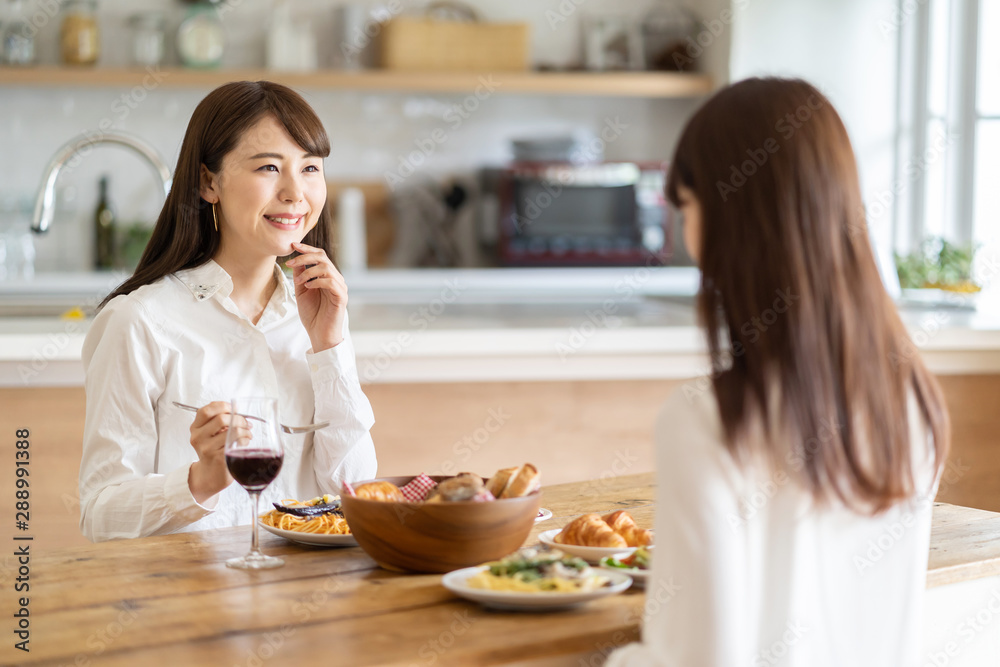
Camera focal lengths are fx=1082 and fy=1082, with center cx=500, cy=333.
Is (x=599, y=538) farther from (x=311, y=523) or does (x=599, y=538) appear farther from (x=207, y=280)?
(x=207, y=280)

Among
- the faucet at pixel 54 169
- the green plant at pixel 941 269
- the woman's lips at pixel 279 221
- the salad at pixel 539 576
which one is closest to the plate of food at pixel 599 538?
the salad at pixel 539 576

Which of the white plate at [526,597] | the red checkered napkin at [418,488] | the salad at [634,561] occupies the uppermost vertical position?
the red checkered napkin at [418,488]

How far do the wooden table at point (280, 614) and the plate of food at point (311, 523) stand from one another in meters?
0.02

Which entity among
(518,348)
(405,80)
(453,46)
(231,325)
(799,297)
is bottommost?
(518,348)

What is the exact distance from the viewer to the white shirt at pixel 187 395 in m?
1.53

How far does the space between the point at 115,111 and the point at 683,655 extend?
4.26 metres

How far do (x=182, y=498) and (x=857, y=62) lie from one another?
3.97 metres

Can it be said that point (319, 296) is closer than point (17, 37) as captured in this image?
Yes

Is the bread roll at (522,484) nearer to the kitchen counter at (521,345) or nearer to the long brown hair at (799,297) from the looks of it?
the long brown hair at (799,297)

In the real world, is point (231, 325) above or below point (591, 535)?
above

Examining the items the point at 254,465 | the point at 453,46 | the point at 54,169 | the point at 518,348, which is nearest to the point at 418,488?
the point at 254,465

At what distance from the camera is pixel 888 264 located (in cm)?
323

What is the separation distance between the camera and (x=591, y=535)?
1.30 m

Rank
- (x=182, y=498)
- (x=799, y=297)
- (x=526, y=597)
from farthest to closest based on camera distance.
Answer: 1. (x=182, y=498)
2. (x=526, y=597)
3. (x=799, y=297)
